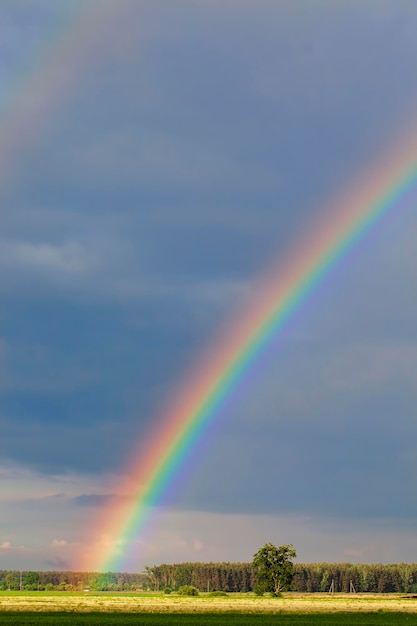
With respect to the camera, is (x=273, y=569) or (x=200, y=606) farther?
(x=273, y=569)

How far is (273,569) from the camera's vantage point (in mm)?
179625

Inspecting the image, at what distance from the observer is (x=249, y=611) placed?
3797 inches

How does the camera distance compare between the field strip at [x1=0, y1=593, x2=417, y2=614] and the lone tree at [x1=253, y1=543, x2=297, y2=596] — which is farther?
the lone tree at [x1=253, y1=543, x2=297, y2=596]

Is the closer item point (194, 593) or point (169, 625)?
point (169, 625)

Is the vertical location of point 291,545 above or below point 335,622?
above

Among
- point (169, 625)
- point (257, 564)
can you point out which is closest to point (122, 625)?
point (169, 625)

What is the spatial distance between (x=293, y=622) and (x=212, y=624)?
8.93 metres

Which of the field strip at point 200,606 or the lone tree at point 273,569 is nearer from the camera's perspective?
the field strip at point 200,606

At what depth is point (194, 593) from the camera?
186500mm

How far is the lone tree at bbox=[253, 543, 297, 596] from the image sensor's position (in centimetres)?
17862

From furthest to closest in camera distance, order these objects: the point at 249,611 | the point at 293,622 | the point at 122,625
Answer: the point at 249,611
the point at 293,622
the point at 122,625

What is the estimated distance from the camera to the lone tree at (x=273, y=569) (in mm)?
178625

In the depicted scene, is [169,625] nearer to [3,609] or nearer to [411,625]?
[411,625]

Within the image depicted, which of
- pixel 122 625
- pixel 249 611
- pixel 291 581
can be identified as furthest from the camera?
pixel 291 581
